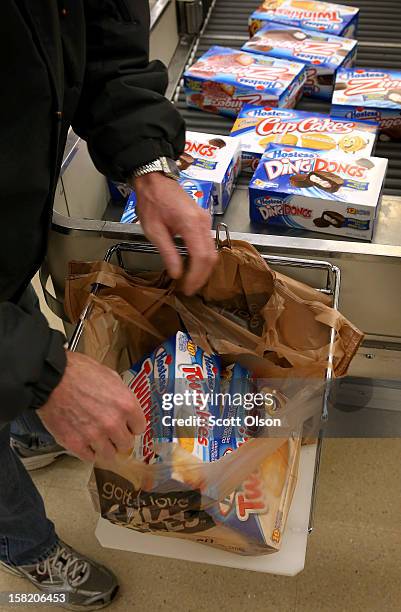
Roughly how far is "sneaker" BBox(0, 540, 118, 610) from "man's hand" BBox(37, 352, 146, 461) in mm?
760

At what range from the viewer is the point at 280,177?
51.1 inches

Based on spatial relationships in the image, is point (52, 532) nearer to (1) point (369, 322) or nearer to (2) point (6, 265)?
(2) point (6, 265)

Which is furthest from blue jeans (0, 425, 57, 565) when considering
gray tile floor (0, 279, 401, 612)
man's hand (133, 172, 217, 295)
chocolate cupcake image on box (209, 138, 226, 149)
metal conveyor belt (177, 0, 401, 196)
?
metal conveyor belt (177, 0, 401, 196)

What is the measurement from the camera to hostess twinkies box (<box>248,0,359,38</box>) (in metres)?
1.79

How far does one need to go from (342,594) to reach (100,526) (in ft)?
2.38

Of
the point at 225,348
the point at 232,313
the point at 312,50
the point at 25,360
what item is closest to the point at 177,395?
the point at 225,348

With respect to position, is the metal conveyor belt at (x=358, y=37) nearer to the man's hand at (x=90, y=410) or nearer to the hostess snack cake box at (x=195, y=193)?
the hostess snack cake box at (x=195, y=193)

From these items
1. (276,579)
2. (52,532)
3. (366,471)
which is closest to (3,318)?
(52,532)

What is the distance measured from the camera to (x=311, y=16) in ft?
5.97

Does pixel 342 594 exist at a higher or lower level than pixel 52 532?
lower

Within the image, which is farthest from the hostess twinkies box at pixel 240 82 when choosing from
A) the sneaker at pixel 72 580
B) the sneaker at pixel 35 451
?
the sneaker at pixel 72 580

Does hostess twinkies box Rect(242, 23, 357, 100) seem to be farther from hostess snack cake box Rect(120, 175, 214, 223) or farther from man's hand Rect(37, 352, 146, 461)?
man's hand Rect(37, 352, 146, 461)

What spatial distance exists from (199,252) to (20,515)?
74 centimetres

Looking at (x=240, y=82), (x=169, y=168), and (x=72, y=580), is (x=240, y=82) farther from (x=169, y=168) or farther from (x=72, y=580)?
(x=72, y=580)
